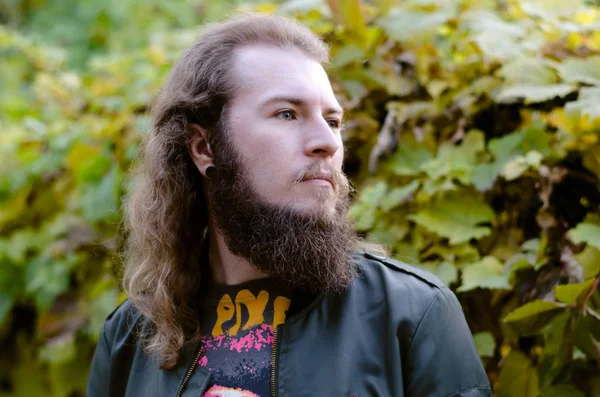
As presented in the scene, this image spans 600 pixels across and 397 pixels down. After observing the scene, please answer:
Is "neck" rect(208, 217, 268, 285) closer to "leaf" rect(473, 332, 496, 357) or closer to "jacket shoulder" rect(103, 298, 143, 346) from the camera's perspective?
"jacket shoulder" rect(103, 298, 143, 346)

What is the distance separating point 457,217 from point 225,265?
785 millimetres

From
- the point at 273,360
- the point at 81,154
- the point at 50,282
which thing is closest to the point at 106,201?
the point at 81,154

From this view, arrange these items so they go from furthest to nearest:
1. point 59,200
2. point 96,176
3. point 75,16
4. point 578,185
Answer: point 75,16
point 59,200
point 96,176
point 578,185

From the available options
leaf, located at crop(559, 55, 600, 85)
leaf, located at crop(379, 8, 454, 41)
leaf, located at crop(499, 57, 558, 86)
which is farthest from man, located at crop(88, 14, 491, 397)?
leaf, located at crop(559, 55, 600, 85)

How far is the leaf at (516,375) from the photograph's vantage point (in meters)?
1.84

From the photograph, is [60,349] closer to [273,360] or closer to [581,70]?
[273,360]

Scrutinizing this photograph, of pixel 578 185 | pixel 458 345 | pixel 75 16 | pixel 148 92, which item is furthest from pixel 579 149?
pixel 75 16

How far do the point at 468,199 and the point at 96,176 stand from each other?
5.78ft

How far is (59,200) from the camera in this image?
10.6 ft

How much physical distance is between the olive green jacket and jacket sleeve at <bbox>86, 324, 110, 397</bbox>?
21 centimetres

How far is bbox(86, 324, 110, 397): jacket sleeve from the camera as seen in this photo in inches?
78.4

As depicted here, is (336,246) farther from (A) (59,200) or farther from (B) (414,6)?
(A) (59,200)

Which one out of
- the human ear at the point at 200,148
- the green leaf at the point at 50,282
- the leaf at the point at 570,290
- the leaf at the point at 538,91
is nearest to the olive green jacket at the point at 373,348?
the leaf at the point at 570,290

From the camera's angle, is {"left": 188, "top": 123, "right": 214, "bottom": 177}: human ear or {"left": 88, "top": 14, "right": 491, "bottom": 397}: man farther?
{"left": 188, "top": 123, "right": 214, "bottom": 177}: human ear
